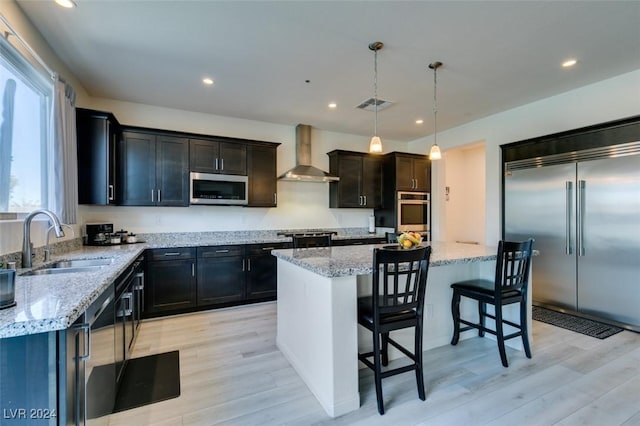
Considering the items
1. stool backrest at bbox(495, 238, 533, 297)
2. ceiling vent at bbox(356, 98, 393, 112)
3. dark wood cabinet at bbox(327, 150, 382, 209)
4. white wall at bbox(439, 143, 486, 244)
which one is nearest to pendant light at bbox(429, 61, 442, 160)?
ceiling vent at bbox(356, 98, 393, 112)

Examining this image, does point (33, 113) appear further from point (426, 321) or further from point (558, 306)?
point (558, 306)

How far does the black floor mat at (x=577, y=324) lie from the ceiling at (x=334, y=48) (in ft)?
9.11

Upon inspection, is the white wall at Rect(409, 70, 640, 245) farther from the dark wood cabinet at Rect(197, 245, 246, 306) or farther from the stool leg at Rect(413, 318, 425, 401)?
the dark wood cabinet at Rect(197, 245, 246, 306)

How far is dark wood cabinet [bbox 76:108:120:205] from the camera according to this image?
3215mm

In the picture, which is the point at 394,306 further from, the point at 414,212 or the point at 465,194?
the point at 465,194

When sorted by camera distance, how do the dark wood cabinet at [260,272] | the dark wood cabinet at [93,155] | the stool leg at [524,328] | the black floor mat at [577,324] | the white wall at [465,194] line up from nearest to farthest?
the stool leg at [524,328] → the black floor mat at [577,324] → the dark wood cabinet at [93,155] → the dark wood cabinet at [260,272] → the white wall at [465,194]

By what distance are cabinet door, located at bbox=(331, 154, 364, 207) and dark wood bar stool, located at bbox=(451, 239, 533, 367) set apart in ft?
8.77

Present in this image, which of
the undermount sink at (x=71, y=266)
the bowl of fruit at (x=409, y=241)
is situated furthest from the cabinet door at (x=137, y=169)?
the bowl of fruit at (x=409, y=241)

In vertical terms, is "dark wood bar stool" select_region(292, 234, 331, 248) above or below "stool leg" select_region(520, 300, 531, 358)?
above

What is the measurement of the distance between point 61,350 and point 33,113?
2.51m

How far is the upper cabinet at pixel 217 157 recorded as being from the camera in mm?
4102

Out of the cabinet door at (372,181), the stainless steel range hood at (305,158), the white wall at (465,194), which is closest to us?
the stainless steel range hood at (305,158)

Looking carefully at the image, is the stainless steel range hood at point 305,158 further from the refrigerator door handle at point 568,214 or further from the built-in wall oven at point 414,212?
the refrigerator door handle at point 568,214

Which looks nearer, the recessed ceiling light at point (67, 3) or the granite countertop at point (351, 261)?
the granite countertop at point (351, 261)
